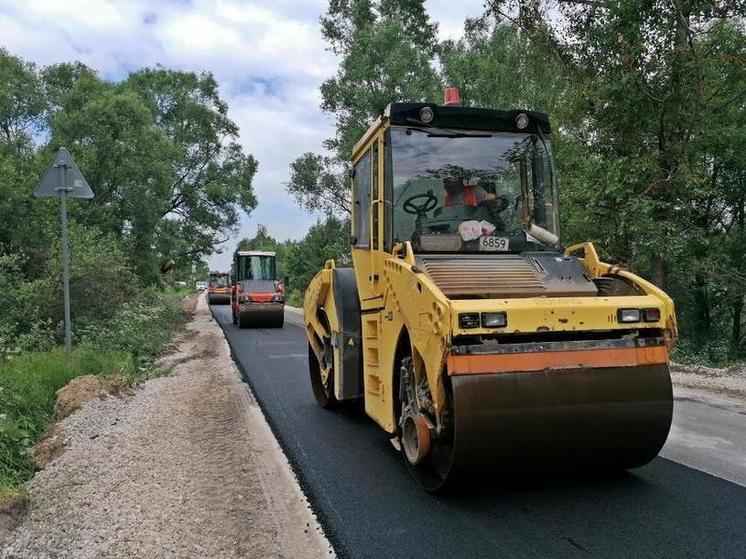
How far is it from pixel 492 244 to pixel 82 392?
4.75 metres

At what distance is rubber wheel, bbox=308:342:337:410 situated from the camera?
6884mm

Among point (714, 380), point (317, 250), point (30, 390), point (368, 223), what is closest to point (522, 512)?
point (368, 223)

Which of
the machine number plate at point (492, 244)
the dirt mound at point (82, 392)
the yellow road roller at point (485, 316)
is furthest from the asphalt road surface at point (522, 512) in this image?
the dirt mound at point (82, 392)

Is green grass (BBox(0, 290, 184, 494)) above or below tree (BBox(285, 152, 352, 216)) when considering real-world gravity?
below

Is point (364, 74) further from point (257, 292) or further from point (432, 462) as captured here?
point (432, 462)

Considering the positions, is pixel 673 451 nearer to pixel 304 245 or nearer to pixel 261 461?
pixel 261 461

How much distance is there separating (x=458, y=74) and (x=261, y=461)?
21.5 metres

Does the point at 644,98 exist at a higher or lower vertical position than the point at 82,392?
higher

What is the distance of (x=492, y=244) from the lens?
496 cm

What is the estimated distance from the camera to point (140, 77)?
1296 inches

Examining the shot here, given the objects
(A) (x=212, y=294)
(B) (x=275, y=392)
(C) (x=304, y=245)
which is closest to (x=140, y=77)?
(A) (x=212, y=294)

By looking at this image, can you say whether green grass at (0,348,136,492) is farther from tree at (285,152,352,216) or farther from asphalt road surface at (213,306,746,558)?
tree at (285,152,352,216)

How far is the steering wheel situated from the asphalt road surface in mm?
1964

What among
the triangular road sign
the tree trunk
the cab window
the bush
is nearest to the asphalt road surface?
the cab window
